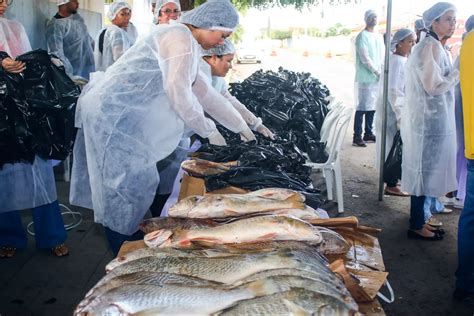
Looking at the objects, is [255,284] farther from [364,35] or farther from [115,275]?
[364,35]

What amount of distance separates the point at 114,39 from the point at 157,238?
4964 millimetres

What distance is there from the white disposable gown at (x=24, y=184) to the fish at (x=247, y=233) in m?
2.29

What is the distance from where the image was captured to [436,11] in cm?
421

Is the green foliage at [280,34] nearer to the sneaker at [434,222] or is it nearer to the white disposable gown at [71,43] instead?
the white disposable gown at [71,43]

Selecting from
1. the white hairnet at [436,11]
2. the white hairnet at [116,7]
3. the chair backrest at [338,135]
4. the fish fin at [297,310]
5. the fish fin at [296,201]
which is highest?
the white hairnet at [116,7]

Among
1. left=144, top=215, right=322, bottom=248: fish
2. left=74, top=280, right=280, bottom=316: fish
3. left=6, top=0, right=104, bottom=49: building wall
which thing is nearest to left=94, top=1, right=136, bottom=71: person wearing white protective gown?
left=6, top=0, right=104, bottom=49: building wall

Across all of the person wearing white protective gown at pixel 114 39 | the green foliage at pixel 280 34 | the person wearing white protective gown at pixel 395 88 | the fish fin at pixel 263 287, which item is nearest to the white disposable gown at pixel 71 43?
the person wearing white protective gown at pixel 114 39

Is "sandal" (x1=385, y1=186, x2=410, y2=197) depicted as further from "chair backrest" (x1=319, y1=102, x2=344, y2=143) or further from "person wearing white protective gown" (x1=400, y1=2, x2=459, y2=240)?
"person wearing white protective gown" (x1=400, y1=2, x2=459, y2=240)

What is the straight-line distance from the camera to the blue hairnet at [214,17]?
279cm

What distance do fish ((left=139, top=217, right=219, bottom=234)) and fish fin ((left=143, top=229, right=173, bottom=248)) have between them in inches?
4.5

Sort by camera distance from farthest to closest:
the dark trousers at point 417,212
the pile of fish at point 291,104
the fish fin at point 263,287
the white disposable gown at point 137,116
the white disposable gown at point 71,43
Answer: the white disposable gown at point 71,43 < the pile of fish at point 291,104 < the dark trousers at point 417,212 < the white disposable gown at point 137,116 < the fish fin at point 263,287

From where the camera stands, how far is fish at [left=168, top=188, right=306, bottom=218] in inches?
79.3

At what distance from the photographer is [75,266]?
3971mm

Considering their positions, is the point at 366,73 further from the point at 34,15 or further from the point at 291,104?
the point at 34,15
